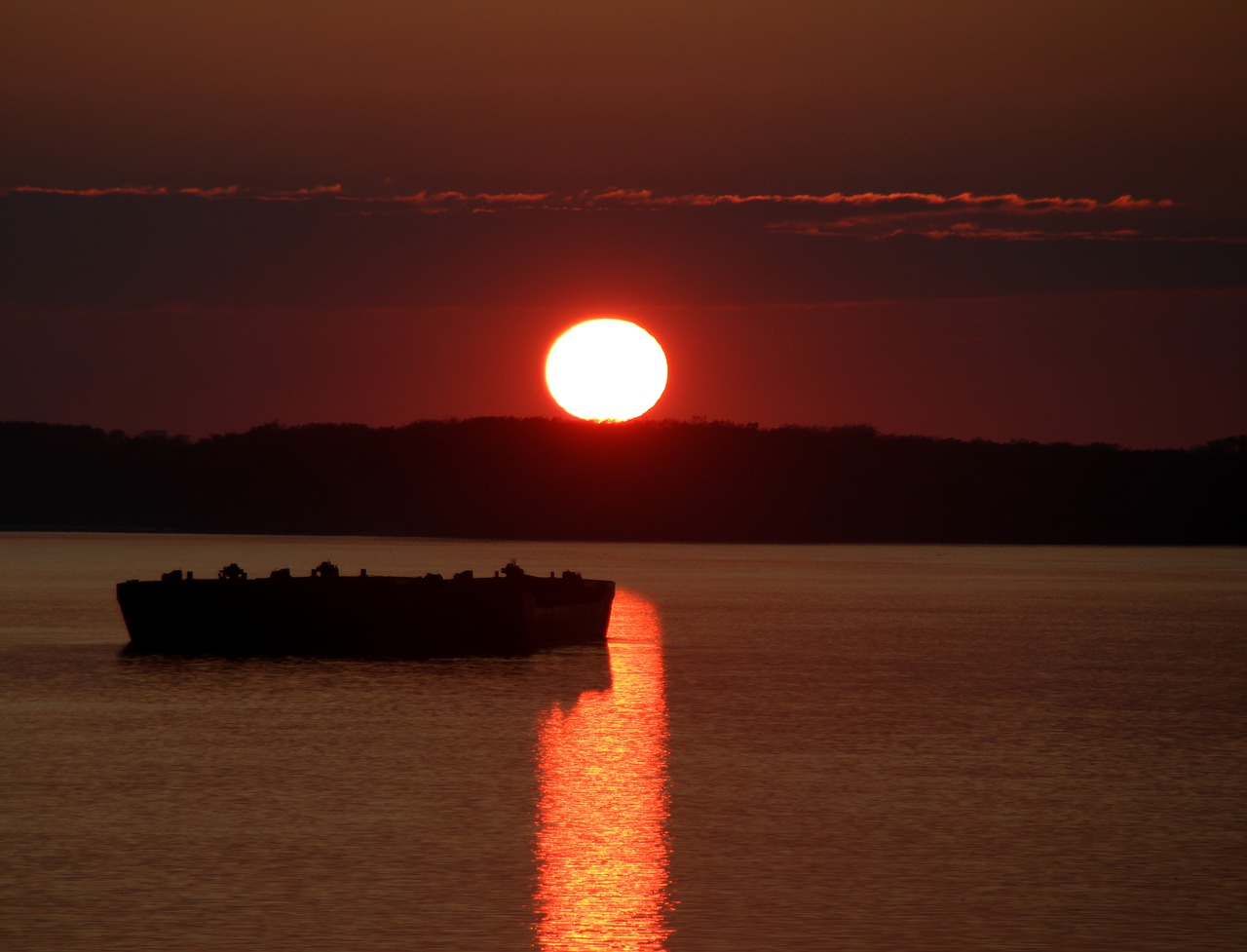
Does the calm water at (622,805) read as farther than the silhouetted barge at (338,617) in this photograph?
No

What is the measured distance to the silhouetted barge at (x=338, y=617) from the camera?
2414 inches

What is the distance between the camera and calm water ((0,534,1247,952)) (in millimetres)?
18969

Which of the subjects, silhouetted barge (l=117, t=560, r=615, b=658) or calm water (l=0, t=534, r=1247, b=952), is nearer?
calm water (l=0, t=534, r=1247, b=952)

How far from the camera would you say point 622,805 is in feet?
89.5

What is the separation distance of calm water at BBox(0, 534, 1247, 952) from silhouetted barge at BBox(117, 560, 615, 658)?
8.32ft

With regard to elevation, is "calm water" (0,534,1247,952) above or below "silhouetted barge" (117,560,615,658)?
below

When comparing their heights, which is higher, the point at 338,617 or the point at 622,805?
the point at 338,617

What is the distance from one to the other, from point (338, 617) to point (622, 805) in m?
37.3

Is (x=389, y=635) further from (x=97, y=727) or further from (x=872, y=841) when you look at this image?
(x=872, y=841)

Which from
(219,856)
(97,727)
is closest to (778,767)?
(219,856)

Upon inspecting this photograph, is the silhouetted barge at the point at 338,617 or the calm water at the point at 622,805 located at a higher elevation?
the silhouetted barge at the point at 338,617

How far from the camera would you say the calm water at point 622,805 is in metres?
19.0

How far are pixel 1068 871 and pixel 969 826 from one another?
3.30 m

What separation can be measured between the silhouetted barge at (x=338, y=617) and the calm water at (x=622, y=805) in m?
2.53
